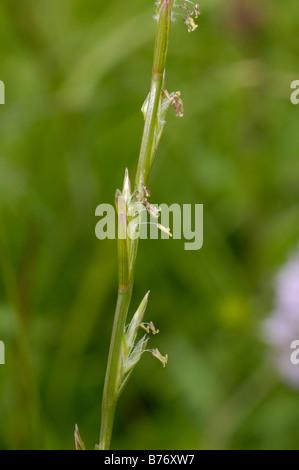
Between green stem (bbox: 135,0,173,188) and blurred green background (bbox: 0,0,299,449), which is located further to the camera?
blurred green background (bbox: 0,0,299,449)

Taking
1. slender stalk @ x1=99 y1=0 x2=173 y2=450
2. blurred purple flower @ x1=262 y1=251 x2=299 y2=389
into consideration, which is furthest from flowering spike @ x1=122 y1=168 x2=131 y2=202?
blurred purple flower @ x1=262 y1=251 x2=299 y2=389

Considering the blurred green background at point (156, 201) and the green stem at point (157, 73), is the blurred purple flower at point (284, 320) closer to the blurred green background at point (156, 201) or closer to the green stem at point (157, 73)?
the blurred green background at point (156, 201)

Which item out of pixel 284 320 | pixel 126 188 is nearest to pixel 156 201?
pixel 284 320

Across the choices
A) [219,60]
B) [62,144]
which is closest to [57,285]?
[62,144]

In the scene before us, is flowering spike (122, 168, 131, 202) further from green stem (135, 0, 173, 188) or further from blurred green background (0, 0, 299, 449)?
blurred green background (0, 0, 299, 449)

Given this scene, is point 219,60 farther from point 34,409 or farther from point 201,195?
point 34,409

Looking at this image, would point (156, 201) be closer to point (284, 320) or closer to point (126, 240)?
point (284, 320)
